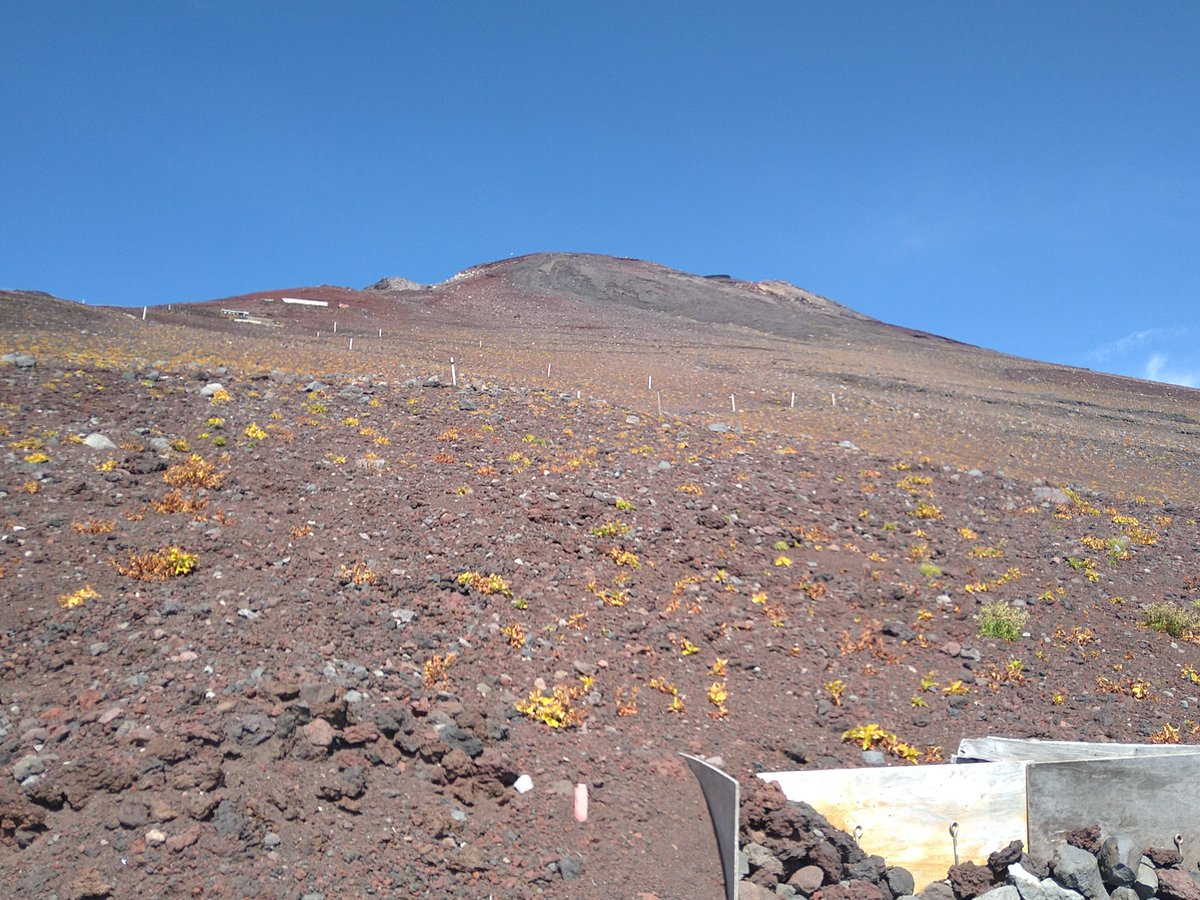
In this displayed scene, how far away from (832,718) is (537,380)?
19.3 metres

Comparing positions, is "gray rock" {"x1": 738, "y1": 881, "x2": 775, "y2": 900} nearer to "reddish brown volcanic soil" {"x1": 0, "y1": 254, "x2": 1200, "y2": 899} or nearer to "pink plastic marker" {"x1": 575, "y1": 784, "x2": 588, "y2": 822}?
"reddish brown volcanic soil" {"x1": 0, "y1": 254, "x2": 1200, "y2": 899}

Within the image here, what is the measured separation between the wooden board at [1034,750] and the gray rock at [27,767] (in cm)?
714

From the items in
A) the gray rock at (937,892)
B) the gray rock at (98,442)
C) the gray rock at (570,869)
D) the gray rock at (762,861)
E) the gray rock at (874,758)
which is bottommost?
the gray rock at (937,892)

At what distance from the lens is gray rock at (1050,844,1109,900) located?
5953 millimetres

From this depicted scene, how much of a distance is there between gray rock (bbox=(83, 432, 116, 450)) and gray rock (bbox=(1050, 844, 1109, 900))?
11.3 meters

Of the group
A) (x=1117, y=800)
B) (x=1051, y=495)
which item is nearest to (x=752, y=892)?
(x=1117, y=800)

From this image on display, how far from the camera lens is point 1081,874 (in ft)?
19.7

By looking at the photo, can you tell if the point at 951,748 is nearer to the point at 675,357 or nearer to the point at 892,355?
the point at 675,357

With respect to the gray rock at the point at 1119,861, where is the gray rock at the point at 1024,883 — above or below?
below

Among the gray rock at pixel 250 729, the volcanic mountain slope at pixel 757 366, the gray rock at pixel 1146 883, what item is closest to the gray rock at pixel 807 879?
the gray rock at pixel 1146 883

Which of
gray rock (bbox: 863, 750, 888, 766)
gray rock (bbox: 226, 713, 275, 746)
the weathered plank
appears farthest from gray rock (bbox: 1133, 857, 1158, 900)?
gray rock (bbox: 226, 713, 275, 746)

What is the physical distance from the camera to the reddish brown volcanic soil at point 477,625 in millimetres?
5168

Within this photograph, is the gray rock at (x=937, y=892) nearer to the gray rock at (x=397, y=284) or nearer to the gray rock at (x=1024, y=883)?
the gray rock at (x=1024, y=883)

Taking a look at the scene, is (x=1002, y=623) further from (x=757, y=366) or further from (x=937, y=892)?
(x=757, y=366)
